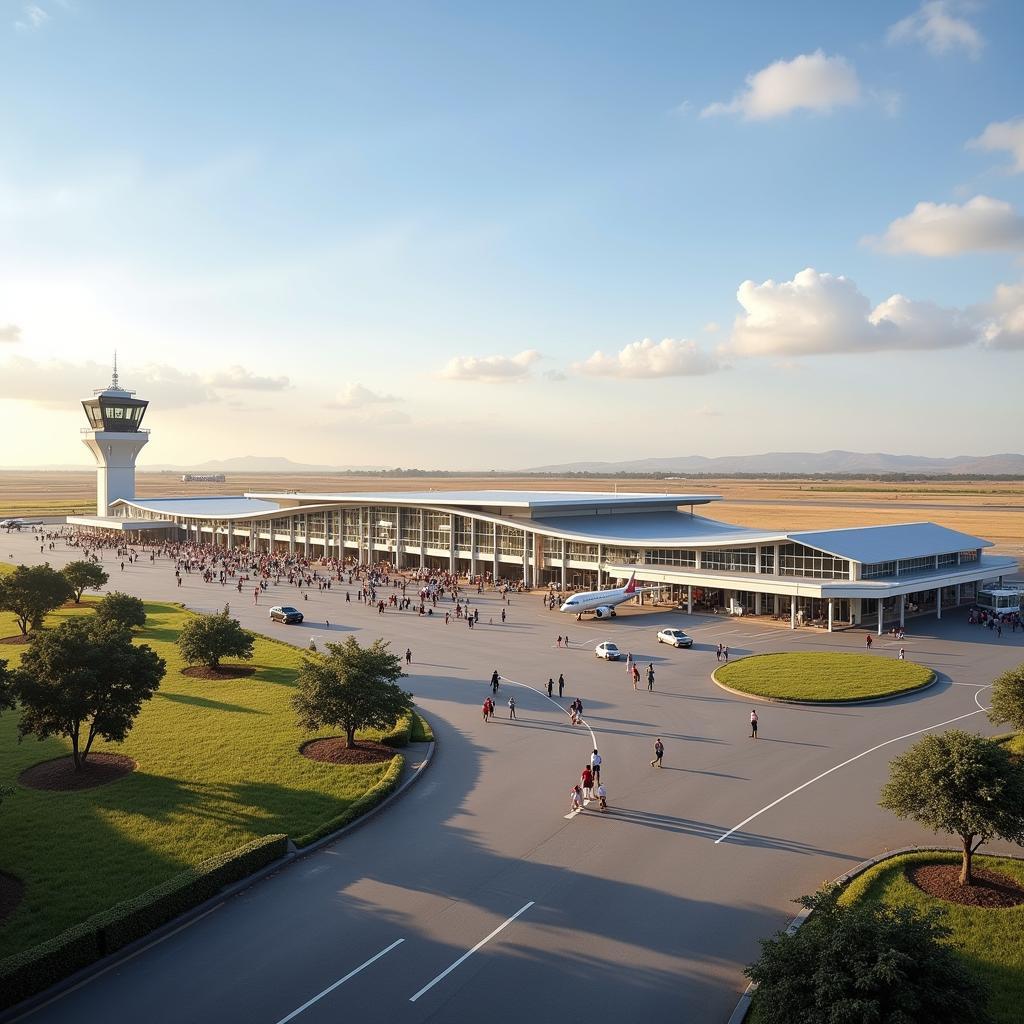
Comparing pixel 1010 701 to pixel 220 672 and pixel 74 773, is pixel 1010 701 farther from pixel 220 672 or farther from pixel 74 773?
pixel 220 672

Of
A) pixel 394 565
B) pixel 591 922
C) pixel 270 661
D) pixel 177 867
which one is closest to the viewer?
pixel 591 922

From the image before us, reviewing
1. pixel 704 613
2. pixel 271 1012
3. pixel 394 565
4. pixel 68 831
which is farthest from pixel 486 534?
pixel 271 1012

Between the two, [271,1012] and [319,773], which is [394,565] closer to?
[319,773]

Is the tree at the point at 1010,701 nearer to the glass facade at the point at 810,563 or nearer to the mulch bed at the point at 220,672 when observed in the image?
the glass facade at the point at 810,563

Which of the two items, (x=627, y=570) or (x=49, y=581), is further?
(x=627, y=570)

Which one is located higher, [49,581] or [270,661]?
[49,581]

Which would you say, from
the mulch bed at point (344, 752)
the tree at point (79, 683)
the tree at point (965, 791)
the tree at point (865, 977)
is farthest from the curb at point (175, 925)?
the tree at point (965, 791)
